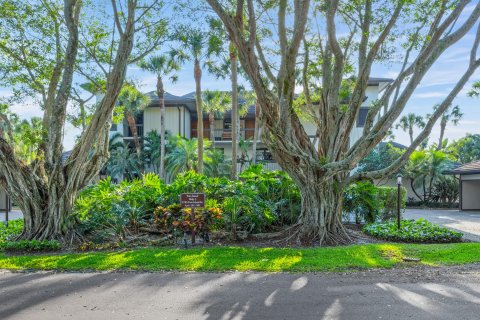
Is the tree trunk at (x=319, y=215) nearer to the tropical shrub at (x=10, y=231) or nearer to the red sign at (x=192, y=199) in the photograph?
the red sign at (x=192, y=199)

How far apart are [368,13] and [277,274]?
6.49 metres

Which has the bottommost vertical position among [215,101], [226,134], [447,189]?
[447,189]

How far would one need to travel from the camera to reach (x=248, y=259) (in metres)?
7.24

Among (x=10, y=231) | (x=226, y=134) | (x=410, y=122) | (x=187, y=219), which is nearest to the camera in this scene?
(x=187, y=219)

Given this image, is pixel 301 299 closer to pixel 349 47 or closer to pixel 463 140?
pixel 349 47

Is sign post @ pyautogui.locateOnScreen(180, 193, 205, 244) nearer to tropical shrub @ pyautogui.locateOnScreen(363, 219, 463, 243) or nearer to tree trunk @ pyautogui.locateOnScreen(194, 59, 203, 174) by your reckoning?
tropical shrub @ pyautogui.locateOnScreen(363, 219, 463, 243)

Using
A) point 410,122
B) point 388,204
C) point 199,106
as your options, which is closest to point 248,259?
point 388,204

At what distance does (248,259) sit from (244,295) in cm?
202

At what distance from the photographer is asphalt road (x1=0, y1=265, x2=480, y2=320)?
4523 millimetres

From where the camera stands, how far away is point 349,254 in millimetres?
7598

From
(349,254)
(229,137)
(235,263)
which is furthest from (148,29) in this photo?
(229,137)

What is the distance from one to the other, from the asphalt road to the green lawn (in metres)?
0.43

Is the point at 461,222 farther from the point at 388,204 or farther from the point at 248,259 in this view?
the point at 248,259

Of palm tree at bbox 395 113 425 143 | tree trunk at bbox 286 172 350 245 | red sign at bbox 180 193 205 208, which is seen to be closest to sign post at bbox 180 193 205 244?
red sign at bbox 180 193 205 208
